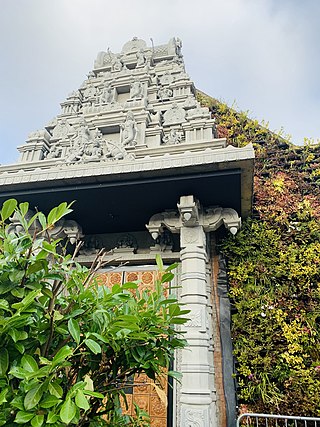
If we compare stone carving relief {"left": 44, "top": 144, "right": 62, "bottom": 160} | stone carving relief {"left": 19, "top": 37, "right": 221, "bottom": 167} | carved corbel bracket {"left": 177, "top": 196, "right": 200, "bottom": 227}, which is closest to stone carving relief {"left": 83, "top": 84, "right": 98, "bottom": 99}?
stone carving relief {"left": 19, "top": 37, "right": 221, "bottom": 167}

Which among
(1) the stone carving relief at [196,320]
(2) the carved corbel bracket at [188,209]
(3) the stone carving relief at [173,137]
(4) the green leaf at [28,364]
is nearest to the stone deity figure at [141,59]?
(3) the stone carving relief at [173,137]

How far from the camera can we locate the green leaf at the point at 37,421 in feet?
3.16

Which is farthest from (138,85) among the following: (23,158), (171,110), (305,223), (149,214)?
(305,223)

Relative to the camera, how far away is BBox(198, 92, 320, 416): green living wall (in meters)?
3.46

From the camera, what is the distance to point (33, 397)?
1.02 m

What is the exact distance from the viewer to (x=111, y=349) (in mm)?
1437

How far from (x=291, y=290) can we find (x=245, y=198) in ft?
4.33

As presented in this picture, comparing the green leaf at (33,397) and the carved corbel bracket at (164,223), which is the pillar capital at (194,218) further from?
the green leaf at (33,397)

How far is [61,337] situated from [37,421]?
43 centimetres

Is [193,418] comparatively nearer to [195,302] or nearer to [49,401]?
[195,302]

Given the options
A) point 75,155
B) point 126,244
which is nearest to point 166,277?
point 126,244

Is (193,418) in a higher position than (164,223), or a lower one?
lower

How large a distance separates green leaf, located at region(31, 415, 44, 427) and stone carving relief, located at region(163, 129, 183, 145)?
4.67m

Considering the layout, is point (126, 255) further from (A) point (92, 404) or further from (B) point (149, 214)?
(A) point (92, 404)
